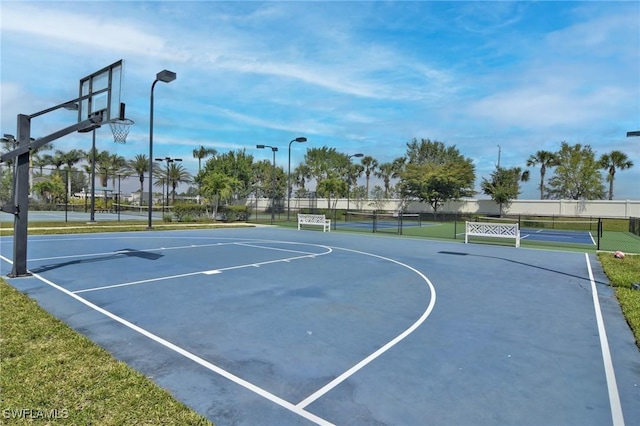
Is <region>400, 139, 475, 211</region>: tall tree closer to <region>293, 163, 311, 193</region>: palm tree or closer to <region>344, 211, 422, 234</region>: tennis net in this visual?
<region>344, 211, 422, 234</region>: tennis net

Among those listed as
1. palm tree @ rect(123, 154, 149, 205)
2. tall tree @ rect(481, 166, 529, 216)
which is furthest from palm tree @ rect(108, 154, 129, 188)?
→ tall tree @ rect(481, 166, 529, 216)

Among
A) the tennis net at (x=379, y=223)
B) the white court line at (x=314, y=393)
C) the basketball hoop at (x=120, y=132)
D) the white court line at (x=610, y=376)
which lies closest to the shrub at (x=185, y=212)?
the tennis net at (x=379, y=223)

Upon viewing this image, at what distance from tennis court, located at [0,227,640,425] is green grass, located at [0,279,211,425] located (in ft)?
0.66

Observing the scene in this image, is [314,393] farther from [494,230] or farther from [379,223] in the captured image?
[379,223]

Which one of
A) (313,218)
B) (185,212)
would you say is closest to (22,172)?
(313,218)

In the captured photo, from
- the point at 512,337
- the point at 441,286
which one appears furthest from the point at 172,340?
the point at 441,286

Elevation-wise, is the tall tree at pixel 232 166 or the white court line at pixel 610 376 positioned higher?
the tall tree at pixel 232 166

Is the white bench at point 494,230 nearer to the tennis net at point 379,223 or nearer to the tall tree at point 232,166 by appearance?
the tennis net at point 379,223

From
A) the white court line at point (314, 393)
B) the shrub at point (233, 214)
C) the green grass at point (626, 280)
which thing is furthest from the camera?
the shrub at point (233, 214)

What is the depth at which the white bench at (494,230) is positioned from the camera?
16750 millimetres

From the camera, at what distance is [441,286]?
8141 millimetres

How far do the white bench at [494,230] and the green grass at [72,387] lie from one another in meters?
16.0

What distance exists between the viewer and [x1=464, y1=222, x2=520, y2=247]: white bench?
16.8 metres

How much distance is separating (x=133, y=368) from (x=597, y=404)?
4.36 m
